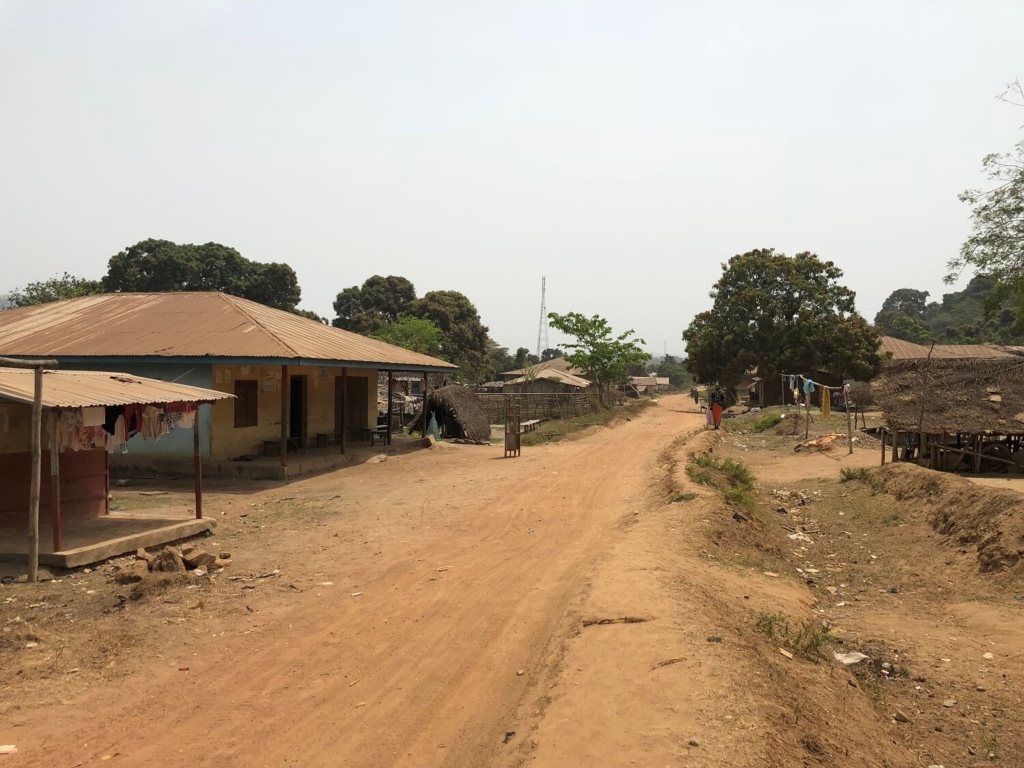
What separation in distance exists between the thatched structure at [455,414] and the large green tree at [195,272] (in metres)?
35.7

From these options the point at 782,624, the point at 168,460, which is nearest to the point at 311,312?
the point at 168,460

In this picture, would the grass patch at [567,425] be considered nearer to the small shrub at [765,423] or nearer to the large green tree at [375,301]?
the small shrub at [765,423]

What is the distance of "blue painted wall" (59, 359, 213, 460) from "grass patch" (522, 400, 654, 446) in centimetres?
1095

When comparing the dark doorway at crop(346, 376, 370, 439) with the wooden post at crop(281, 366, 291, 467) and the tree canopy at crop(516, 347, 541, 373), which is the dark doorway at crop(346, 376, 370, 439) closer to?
the wooden post at crop(281, 366, 291, 467)

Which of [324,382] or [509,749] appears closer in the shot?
[509,749]

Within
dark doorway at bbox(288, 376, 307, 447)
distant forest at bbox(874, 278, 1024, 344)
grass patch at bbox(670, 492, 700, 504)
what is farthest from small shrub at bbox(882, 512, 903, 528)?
distant forest at bbox(874, 278, 1024, 344)

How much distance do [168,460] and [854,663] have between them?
14377 mm

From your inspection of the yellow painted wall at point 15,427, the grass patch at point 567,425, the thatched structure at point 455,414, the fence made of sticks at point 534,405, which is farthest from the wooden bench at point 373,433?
the yellow painted wall at point 15,427

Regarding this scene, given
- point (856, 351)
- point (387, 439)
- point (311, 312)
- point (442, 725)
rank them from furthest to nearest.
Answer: point (311, 312) → point (856, 351) → point (387, 439) → point (442, 725)

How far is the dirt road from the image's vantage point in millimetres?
4430

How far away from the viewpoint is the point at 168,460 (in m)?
15.9

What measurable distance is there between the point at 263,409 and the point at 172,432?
214 centimetres

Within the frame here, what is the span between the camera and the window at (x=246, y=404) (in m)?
16.5

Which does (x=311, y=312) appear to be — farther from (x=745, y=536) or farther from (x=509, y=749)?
(x=509, y=749)
